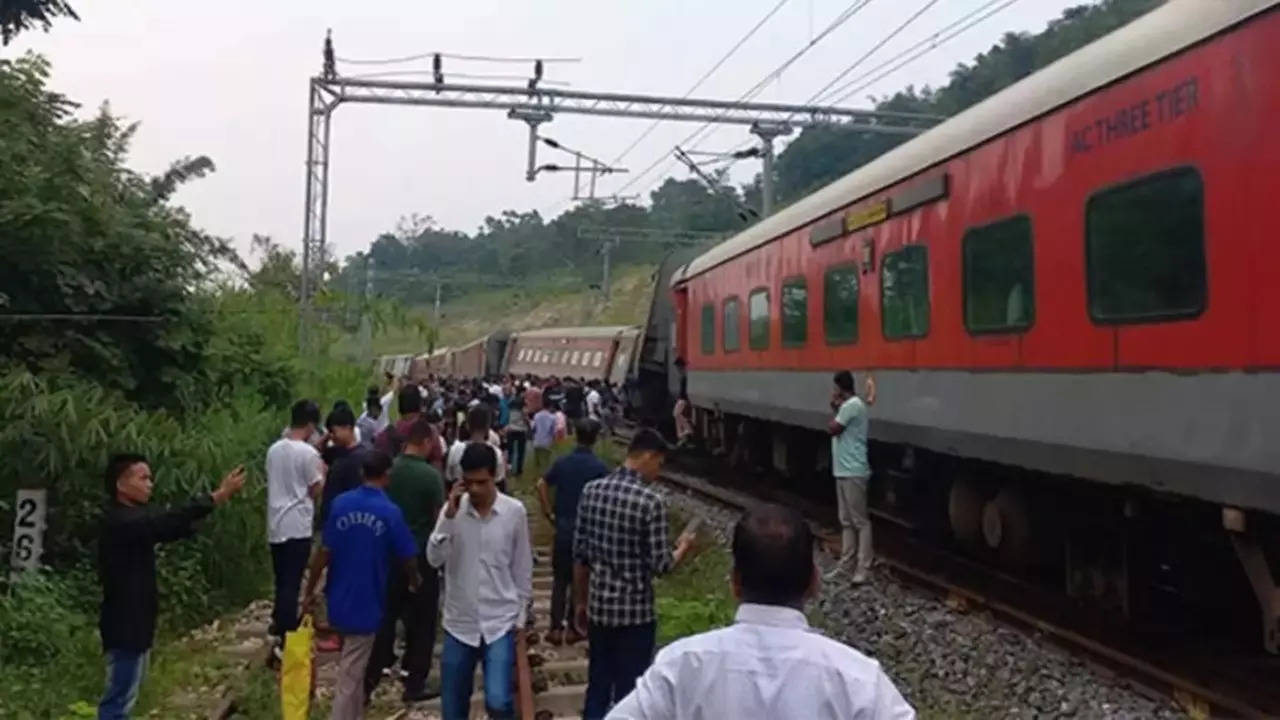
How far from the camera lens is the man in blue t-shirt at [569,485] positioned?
806 centimetres

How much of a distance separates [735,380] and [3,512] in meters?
10.1

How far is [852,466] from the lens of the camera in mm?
10883

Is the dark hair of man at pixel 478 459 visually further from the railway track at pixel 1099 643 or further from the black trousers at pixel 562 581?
the railway track at pixel 1099 643

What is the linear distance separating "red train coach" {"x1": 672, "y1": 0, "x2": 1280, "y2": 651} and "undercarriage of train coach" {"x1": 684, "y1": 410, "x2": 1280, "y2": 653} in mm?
23

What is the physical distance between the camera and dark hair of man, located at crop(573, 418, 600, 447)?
26.1 ft

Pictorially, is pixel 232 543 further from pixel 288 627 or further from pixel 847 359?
pixel 847 359

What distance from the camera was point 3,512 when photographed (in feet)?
32.3

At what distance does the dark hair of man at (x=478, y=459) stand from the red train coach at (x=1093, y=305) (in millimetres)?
3347

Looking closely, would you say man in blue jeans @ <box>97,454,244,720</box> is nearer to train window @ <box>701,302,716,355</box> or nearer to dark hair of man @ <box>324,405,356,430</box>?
dark hair of man @ <box>324,405,356,430</box>

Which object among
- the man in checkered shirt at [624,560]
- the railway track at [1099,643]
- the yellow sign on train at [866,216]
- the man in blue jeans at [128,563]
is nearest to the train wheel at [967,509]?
the railway track at [1099,643]

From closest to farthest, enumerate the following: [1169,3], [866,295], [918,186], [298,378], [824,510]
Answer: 1. [1169,3]
2. [918,186]
3. [866,295]
4. [824,510]
5. [298,378]

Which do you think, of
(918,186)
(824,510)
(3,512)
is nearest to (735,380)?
(824,510)

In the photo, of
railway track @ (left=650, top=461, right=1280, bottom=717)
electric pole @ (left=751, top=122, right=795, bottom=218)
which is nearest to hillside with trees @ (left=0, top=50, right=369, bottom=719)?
railway track @ (left=650, top=461, right=1280, bottom=717)

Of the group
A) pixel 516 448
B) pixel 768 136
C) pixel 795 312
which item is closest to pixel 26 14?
pixel 795 312
